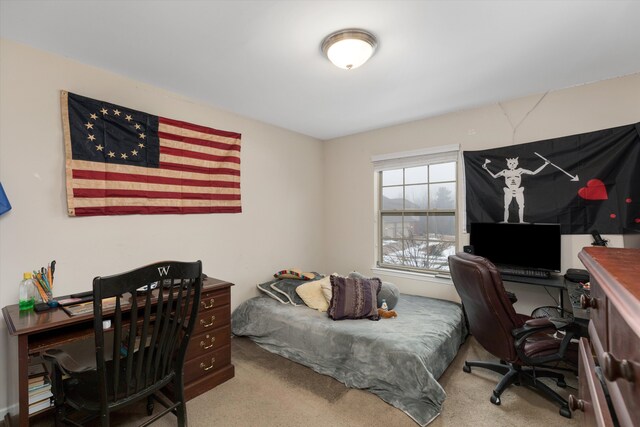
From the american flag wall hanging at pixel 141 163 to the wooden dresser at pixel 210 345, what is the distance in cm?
96

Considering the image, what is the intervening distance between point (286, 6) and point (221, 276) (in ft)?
8.47

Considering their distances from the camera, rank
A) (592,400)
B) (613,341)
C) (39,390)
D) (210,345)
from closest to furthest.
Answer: (613,341), (592,400), (39,390), (210,345)

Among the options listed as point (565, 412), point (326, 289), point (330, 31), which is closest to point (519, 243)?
point (565, 412)

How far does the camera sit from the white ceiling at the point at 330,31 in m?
1.69

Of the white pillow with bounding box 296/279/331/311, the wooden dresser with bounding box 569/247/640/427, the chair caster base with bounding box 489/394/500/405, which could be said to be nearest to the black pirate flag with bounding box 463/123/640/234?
the chair caster base with bounding box 489/394/500/405

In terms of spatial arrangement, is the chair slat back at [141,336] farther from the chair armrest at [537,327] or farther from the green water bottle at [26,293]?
the chair armrest at [537,327]

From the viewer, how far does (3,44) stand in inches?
76.9

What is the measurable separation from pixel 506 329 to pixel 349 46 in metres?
2.16

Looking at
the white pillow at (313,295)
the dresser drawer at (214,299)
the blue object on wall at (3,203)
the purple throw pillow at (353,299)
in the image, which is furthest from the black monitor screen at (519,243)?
the blue object on wall at (3,203)

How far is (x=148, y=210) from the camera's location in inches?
103

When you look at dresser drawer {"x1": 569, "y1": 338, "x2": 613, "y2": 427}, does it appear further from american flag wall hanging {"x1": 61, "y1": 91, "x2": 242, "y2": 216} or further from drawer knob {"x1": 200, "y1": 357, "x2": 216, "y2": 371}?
american flag wall hanging {"x1": 61, "y1": 91, "x2": 242, "y2": 216}

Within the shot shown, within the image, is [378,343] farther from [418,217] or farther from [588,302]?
[418,217]

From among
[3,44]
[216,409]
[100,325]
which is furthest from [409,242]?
[3,44]

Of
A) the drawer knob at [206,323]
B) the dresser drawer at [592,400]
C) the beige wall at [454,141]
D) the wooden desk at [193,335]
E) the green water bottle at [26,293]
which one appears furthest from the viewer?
the beige wall at [454,141]
